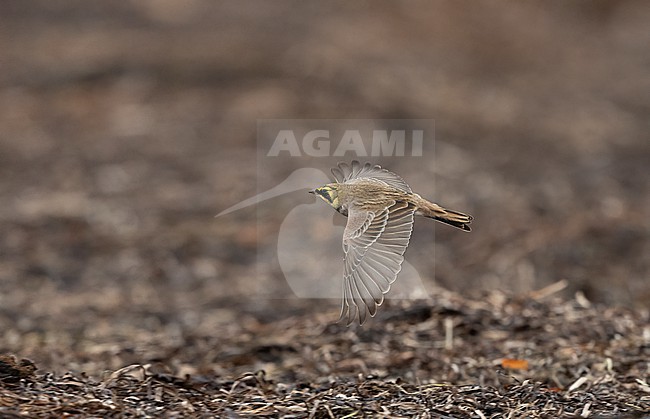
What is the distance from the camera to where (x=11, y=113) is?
9.97 m

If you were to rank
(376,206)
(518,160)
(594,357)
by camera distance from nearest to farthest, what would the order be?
1. (376,206)
2. (594,357)
3. (518,160)

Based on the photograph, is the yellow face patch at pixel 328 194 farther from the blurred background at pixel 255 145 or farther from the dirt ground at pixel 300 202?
the blurred background at pixel 255 145

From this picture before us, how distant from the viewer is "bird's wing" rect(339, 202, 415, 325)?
3.09 m

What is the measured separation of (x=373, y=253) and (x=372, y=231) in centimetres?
8

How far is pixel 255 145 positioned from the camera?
30.1ft

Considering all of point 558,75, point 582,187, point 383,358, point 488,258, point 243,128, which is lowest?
point 383,358

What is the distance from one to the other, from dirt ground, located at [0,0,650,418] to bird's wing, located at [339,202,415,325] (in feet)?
1.17

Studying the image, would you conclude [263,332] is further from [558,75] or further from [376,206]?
[558,75]

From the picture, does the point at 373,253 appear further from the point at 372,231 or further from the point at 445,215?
the point at 445,215

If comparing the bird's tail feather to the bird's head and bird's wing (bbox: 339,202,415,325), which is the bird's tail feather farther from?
the bird's head

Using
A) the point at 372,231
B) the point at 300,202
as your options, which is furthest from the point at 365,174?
the point at 300,202

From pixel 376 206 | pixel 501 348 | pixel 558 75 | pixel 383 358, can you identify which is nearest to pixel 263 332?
pixel 383 358

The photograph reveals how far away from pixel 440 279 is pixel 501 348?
5.83 ft

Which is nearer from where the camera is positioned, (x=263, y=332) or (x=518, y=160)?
(x=263, y=332)
